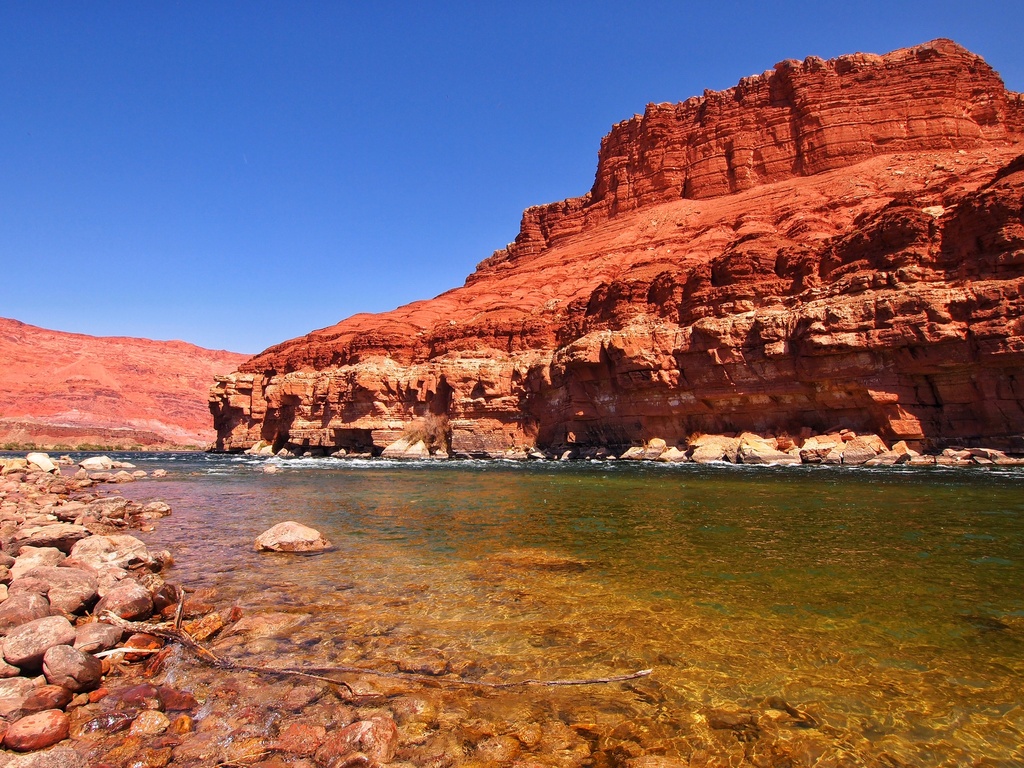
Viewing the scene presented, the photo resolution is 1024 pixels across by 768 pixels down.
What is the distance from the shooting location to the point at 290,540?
849 cm

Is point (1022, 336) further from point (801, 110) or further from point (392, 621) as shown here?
point (801, 110)

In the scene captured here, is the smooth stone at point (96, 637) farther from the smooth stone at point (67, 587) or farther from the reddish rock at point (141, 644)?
the smooth stone at point (67, 587)

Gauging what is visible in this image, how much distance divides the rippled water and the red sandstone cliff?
333ft

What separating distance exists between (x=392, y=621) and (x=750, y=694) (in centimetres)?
321

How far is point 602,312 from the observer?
42.1 m

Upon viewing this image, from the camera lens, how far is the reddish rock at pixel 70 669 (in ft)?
11.5

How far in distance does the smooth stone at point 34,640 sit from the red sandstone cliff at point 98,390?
10334 cm

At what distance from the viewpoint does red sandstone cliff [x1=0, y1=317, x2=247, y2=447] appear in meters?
91.0

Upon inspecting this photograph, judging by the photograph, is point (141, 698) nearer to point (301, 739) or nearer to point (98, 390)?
point (301, 739)

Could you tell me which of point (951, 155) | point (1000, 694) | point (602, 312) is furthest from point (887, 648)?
point (951, 155)

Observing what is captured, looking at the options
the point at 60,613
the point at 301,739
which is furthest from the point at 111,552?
the point at 301,739

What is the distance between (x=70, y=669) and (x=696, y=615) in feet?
→ 16.9

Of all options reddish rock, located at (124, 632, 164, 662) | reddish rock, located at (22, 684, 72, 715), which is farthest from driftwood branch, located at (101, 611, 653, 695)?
reddish rock, located at (22, 684, 72, 715)

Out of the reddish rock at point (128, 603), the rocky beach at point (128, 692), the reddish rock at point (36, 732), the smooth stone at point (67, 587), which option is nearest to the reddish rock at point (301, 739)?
the rocky beach at point (128, 692)
